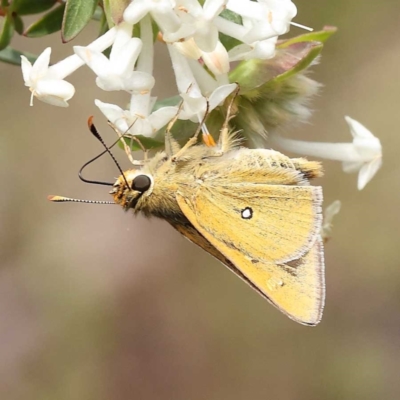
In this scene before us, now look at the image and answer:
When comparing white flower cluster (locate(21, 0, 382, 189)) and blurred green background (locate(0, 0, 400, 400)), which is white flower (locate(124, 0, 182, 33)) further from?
blurred green background (locate(0, 0, 400, 400))

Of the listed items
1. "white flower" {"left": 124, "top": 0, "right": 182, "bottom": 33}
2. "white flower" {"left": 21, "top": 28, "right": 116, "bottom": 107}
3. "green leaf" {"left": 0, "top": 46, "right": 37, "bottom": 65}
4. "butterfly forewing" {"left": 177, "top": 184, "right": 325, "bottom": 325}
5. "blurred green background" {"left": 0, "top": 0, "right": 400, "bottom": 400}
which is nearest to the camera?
"white flower" {"left": 124, "top": 0, "right": 182, "bottom": 33}

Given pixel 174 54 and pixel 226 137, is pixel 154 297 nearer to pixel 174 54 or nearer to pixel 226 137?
pixel 226 137

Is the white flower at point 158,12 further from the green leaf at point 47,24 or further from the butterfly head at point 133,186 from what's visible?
the butterfly head at point 133,186

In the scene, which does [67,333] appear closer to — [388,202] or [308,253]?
[388,202]

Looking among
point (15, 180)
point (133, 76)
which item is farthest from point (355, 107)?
point (133, 76)

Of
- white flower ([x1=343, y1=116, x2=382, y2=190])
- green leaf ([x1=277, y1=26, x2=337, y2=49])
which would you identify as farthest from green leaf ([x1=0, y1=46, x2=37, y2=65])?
white flower ([x1=343, y1=116, x2=382, y2=190])

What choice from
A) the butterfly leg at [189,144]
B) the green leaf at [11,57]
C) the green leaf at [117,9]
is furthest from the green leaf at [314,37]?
the green leaf at [11,57]
